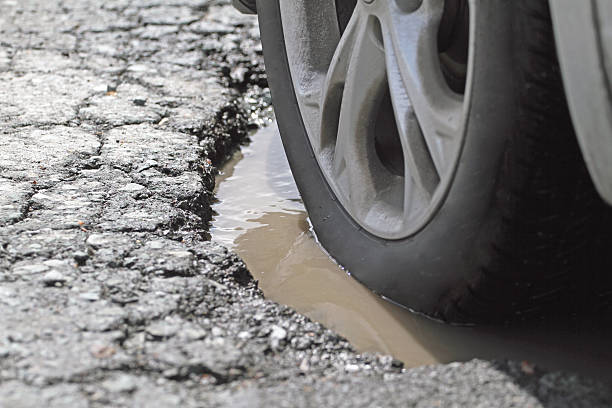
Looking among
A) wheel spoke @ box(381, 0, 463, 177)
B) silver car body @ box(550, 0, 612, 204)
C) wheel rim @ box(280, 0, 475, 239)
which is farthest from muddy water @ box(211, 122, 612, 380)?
silver car body @ box(550, 0, 612, 204)

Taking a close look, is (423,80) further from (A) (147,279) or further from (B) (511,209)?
(A) (147,279)

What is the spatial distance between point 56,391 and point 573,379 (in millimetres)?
887

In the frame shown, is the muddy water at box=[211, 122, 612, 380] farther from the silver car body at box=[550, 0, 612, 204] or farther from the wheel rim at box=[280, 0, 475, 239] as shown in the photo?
the silver car body at box=[550, 0, 612, 204]

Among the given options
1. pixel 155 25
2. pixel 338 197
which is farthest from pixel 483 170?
pixel 155 25

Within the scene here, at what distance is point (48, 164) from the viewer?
2.28 m

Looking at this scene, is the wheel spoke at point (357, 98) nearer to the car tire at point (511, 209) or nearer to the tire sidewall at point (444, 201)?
the tire sidewall at point (444, 201)

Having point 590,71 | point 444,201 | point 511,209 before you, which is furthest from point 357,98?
point 590,71

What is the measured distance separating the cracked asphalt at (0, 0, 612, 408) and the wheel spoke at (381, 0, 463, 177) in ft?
1.40

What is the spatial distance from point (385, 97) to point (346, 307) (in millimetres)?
539

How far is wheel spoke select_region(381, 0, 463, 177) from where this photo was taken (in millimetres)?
1467

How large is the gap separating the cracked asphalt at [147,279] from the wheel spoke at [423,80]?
43 cm

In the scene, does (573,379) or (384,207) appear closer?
(573,379)

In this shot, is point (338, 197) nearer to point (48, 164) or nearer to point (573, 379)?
point (573, 379)

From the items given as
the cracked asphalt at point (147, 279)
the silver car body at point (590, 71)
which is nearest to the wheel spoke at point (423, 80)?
the silver car body at point (590, 71)
